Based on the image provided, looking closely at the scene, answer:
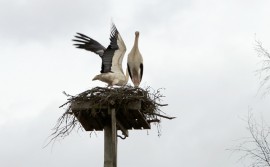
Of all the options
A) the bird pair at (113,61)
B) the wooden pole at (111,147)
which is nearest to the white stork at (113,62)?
the bird pair at (113,61)

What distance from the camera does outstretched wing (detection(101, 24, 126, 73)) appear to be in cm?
841

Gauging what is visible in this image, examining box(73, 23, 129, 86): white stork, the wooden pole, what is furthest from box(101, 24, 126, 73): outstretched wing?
the wooden pole

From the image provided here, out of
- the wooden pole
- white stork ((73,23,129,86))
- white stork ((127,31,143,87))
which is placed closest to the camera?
the wooden pole

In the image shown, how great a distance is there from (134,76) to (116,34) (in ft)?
3.03

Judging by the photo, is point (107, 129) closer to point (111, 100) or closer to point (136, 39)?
point (111, 100)

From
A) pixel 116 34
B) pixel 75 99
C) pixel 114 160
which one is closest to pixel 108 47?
pixel 116 34

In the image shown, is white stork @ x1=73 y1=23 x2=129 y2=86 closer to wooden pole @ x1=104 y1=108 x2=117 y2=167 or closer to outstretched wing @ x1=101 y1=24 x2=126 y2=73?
outstretched wing @ x1=101 y1=24 x2=126 y2=73

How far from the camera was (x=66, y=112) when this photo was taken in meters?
6.85

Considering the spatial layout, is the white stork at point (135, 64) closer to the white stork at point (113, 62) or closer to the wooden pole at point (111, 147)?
the white stork at point (113, 62)

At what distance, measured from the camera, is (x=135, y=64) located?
29.5ft

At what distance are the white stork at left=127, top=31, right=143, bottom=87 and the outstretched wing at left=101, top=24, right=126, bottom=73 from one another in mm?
562

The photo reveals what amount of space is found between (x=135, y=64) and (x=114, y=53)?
0.69 m

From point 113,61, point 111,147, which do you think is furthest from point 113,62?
point 111,147

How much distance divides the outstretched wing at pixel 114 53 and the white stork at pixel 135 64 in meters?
0.56
